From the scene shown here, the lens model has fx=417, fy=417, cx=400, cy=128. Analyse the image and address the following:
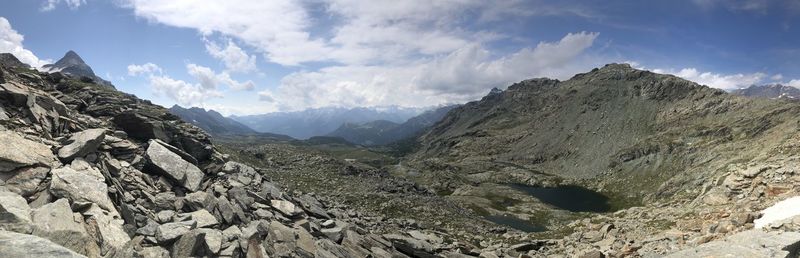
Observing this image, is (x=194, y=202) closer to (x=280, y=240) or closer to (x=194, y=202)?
(x=194, y=202)

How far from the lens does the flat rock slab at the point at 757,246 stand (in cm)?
2053

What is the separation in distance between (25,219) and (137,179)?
11.8 m

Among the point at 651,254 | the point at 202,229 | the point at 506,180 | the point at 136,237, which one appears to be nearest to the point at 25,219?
the point at 136,237

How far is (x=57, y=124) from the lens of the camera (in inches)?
1165

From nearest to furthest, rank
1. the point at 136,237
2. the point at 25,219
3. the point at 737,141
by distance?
the point at 25,219, the point at 136,237, the point at 737,141

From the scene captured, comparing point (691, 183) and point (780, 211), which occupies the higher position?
point (780, 211)

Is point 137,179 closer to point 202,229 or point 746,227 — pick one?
point 202,229

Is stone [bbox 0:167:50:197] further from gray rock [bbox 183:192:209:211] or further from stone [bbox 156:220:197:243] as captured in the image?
gray rock [bbox 183:192:209:211]

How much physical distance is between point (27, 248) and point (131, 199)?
45.2ft

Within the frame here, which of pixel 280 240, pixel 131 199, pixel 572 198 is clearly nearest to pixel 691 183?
pixel 572 198

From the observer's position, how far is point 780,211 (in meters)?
32.4

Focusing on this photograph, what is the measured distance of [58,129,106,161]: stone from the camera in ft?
83.7

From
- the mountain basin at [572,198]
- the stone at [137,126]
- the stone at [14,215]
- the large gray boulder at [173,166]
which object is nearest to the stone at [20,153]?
the stone at [14,215]

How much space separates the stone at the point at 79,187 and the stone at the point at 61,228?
2.10 m
